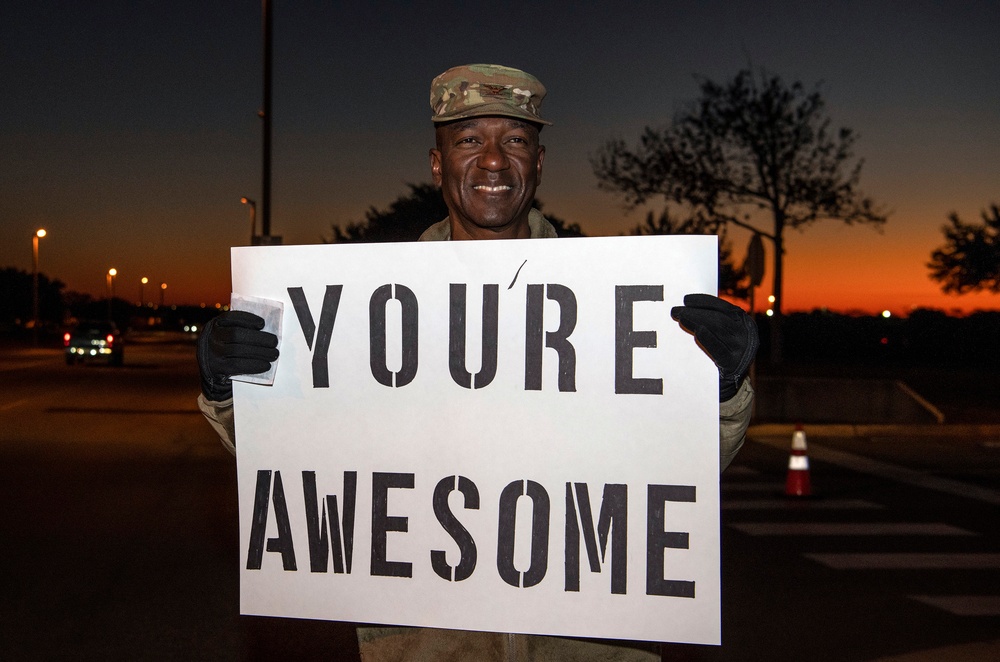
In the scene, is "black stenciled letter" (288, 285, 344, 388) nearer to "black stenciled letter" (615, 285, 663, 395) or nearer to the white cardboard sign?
the white cardboard sign

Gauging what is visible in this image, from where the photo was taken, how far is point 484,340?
236cm

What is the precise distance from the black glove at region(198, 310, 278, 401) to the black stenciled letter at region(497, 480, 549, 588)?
63 centimetres

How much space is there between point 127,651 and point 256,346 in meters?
3.73

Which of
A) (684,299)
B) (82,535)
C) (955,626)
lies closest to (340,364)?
(684,299)

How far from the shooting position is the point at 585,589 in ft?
7.38

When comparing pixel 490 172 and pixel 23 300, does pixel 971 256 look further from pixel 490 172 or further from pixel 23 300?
pixel 23 300

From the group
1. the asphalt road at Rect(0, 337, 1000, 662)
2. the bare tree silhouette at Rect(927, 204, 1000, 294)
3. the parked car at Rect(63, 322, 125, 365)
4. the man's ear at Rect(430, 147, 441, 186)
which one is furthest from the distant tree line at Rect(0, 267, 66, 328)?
the man's ear at Rect(430, 147, 441, 186)

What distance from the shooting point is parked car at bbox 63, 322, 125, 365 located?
111 feet

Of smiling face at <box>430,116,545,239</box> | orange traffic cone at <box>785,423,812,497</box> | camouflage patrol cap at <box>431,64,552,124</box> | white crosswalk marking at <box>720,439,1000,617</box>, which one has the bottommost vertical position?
white crosswalk marking at <box>720,439,1000,617</box>

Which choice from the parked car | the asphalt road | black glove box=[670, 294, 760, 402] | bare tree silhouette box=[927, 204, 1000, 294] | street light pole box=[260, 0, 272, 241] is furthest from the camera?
bare tree silhouette box=[927, 204, 1000, 294]

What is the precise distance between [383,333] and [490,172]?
1.55 ft

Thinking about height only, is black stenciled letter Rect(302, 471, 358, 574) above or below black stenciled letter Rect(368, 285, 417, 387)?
below

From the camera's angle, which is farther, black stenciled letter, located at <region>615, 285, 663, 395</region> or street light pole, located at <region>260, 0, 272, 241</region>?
street light pole, located at <region>260, 0, 272, 241</region>

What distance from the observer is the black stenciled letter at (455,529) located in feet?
7.55
